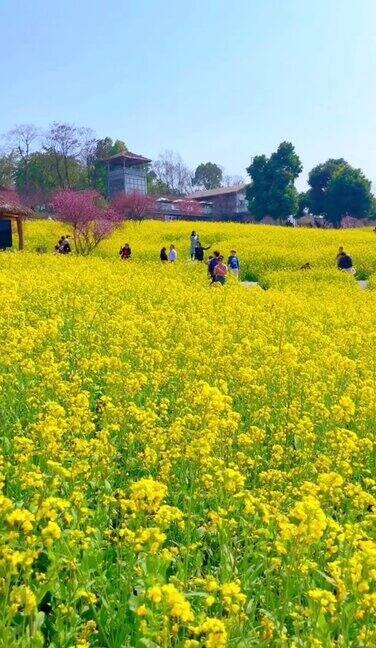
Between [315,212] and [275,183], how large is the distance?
8636 mm

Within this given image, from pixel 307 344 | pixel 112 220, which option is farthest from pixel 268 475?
pixel 112 220

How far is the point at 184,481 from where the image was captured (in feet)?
15.4

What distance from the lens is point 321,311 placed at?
560 inches

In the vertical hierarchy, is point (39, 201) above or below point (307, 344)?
above

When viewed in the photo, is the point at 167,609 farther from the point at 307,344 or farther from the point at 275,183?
the point at 275,183

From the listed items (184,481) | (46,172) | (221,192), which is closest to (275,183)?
(46,172)

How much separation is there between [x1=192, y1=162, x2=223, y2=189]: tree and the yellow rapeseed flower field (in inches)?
4197

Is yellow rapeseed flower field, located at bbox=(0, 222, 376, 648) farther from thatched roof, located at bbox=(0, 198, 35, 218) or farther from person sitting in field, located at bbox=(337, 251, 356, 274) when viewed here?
thatched roof, located at bbox=(0, 198, 35, 218)

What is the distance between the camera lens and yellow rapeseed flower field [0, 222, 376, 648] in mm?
2893

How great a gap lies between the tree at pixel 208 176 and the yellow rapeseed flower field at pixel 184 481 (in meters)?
107

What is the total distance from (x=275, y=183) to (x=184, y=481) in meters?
64.7

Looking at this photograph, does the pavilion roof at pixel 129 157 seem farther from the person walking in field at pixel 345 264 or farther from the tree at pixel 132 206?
the person walking in field at pixel 345 264

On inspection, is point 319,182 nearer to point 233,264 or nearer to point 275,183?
point 275,183

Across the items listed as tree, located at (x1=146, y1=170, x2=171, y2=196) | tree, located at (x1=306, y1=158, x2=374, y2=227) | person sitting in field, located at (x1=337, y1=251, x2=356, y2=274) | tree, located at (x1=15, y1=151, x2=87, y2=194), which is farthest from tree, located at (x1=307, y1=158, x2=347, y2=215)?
person sitting in field, located at (x1=337, y1=251, x2=356, y2=274)
